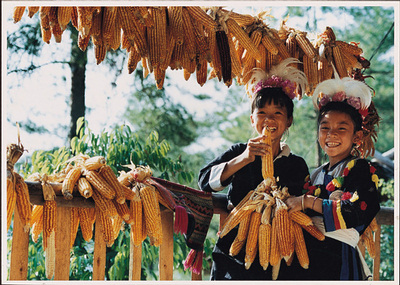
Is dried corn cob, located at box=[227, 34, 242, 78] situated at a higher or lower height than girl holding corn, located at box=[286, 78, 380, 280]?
higher

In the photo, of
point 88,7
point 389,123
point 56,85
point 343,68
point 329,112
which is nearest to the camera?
point 88,7

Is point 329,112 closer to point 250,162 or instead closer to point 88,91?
point 250,162

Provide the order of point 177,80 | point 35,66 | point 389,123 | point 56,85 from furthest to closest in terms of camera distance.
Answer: point 389,123 → point 177,80 → point 56,85 → point 35,66

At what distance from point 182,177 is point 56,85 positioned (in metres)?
4.94

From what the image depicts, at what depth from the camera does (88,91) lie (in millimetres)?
10258

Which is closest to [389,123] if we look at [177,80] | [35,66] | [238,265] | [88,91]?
[177,80]

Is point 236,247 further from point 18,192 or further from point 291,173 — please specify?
point 18,192

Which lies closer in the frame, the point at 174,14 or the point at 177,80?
the point at 174,14

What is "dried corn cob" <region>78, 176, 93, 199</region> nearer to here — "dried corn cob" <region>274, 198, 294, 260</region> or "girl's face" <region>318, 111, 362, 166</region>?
"dried corn cob" <region>274, 198, 294, 260</region>

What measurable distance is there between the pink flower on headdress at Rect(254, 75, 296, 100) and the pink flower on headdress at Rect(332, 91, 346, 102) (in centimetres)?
25

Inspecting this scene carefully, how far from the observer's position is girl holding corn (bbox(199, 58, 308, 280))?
125 inches

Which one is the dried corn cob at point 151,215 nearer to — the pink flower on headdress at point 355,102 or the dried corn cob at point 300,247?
the dried corn cob at point 300,247

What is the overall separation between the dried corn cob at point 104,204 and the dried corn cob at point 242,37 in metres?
1.24

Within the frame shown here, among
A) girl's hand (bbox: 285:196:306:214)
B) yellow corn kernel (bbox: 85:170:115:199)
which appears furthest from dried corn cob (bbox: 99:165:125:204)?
girl's hand (bbox: 285:196:306:214)
